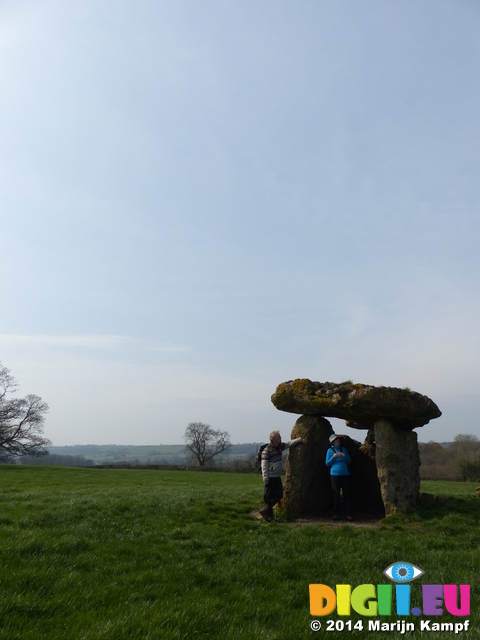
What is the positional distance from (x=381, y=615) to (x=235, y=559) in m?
2.94

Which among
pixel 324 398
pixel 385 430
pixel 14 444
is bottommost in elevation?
pixel 14 444

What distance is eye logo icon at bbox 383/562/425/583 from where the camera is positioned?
6832 mm

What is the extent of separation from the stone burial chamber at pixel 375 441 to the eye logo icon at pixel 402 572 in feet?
→ 15.1

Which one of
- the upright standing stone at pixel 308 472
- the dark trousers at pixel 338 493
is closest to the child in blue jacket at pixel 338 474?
the dark trousers at pixel 338 493

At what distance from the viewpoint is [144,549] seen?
796 cm

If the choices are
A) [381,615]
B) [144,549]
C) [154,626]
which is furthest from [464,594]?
[144,549]

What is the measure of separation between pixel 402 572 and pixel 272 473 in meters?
5.12

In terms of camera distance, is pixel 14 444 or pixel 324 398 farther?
pixel 14 444

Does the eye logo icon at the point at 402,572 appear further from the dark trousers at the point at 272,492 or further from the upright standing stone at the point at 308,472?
the upright standing stone at the point at 308,472

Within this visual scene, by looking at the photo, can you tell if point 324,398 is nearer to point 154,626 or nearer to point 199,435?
point 154,626

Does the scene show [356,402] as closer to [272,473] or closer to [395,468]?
[395,468]

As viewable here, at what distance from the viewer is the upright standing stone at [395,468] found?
11.8 metres

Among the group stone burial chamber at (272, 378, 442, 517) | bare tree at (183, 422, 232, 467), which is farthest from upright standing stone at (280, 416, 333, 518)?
bare tree at (183, 422, 232, 467)

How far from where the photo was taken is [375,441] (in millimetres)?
12656
